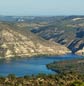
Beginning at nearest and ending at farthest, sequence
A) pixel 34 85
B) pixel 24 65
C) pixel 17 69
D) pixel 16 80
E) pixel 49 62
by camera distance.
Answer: pixel 34 85 < pixel 16 80 < pixel 17 69 < pixel 24 65 < pixel 49 62

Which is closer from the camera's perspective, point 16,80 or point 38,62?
point 16,80

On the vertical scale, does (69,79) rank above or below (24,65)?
above

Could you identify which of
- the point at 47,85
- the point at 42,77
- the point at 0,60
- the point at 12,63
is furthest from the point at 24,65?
the point at 47,85

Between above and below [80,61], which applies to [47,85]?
above

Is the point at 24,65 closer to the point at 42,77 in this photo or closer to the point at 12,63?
the point at 12,63

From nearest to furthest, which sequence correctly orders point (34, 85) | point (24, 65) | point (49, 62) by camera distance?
point (34, 85) → point (24, 65) → point (49, 62)

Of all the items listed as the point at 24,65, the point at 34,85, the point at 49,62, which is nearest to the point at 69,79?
the point at 34,85

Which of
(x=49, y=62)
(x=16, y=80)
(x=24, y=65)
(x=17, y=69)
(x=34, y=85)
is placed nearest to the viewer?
(x=34, y=85)

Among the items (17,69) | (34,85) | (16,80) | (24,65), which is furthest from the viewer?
(24,65)

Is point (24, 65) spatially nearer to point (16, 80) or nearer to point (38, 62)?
point (38, 62)
